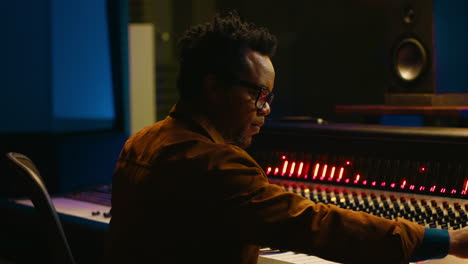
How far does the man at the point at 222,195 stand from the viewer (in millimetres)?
1140

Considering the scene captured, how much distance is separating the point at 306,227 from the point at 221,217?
0.55 feet

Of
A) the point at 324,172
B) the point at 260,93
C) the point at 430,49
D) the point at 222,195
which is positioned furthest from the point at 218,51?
the point at 430,49

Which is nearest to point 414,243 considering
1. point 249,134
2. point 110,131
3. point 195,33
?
point 249,134

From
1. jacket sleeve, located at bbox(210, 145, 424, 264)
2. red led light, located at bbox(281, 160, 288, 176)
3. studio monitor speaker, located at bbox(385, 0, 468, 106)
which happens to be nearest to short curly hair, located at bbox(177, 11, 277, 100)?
jacket sleeve, located at bbox(210, 145, 424, 264)

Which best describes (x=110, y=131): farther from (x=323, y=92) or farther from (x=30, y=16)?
(x=323, y=92)

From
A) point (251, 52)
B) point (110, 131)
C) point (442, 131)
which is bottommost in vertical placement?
point (110, 131)

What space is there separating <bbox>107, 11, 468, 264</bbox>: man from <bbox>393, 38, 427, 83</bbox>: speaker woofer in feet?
4.69

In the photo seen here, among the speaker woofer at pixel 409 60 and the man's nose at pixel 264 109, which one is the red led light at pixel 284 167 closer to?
the man's nose at pixel 264 109

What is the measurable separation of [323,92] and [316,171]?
5.33ft

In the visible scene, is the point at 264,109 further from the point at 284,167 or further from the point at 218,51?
the point at 284,167

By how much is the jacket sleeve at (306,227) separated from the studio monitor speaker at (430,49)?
4.90 feet

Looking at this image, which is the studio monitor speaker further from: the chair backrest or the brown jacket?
the chair backrest

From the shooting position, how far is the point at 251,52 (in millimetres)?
1333

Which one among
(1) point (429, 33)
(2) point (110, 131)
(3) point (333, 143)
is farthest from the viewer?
(2) point (110, 131)
